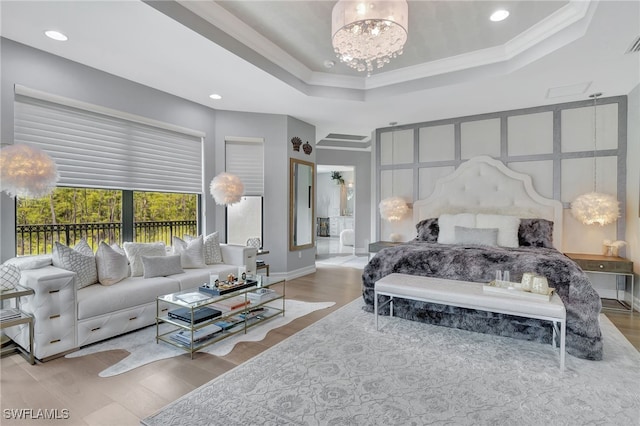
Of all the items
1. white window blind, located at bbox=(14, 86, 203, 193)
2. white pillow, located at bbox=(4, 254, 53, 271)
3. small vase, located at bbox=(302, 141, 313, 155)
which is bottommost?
white pillow, located at bbox=(4, 254, 53, 271)

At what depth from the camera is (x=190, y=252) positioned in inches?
158

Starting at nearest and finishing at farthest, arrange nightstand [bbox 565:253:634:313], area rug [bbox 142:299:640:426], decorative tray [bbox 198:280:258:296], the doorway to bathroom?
area rug [bbox 142:299:640:426], decorative tray [bbox 198:280:258:296], nightstand [bbox 565:253:634:313], the doorway to bathroom

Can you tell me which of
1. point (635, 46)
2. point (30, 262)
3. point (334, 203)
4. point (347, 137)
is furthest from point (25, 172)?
point (334, 203)

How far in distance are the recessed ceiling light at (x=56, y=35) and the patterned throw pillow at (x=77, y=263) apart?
190 cm

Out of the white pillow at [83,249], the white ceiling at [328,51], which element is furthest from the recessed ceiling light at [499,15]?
the white pillow at [83,249]

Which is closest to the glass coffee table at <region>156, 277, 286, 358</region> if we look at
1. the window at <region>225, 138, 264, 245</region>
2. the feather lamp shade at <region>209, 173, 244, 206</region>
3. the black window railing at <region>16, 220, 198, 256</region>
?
the black window railing at <region>16, 220, 198, 256</region>

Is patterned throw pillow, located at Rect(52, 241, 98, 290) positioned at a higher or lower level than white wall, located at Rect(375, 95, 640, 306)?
lower

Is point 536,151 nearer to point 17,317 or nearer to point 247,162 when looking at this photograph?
point 247,162

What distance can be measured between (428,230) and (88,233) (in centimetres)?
472

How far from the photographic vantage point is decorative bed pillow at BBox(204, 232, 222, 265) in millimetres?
4277

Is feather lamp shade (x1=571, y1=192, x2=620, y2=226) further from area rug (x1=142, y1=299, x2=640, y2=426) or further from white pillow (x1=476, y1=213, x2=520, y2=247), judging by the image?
area rug (x1=142, y1=299, x2=640, y2=426)

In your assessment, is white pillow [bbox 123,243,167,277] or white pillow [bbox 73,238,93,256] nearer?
white pillow [bbox 73,238,93,256]

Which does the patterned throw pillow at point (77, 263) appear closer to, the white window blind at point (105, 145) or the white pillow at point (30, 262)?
the white pillow at point (30, 262)

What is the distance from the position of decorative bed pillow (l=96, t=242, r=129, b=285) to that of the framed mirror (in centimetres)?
283
